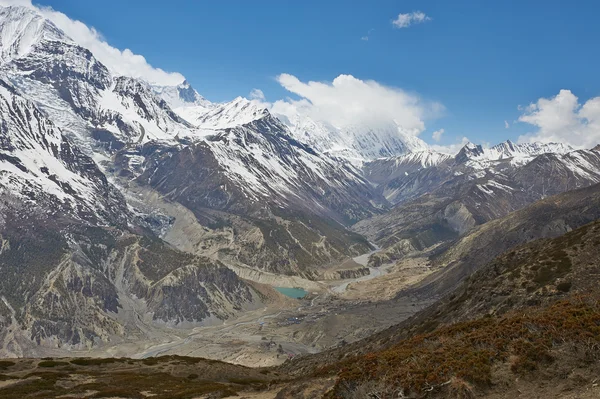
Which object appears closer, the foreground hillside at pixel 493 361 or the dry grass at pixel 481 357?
the foreground hillside at pixel 493 361

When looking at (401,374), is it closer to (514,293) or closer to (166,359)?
(514,293)

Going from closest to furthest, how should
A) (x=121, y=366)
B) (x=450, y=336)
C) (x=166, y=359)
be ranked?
(x=450, y=336), (x=121, y=366), (x=166, y=359)

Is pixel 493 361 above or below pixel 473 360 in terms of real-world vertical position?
below

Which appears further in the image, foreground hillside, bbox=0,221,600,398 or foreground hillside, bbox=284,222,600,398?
foreground hillside, bbox=0,221,600,398

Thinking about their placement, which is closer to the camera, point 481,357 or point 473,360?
point 473,360

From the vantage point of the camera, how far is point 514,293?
274 ft

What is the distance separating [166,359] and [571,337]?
92563mm

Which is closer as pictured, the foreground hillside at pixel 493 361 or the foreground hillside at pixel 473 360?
the foreground hillside at pixel 493 361

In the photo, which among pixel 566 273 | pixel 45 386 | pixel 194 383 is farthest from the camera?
pixel 566 273

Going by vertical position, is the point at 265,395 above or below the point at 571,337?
below

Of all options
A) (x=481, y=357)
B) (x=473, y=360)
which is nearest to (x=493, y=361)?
(x=481, y=357)

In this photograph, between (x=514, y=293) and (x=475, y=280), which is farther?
(x=475, y=280)

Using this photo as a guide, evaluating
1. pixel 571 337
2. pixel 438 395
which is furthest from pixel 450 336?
pixel 438 395

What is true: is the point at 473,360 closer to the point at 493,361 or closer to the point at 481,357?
the point at 481,357
